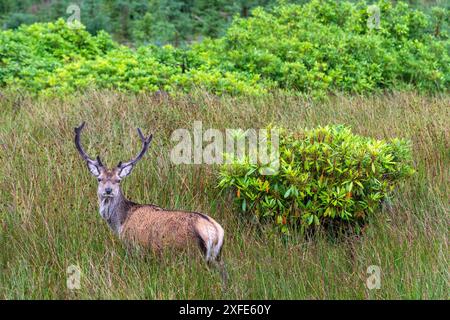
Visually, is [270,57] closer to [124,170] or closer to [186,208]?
[186,208]

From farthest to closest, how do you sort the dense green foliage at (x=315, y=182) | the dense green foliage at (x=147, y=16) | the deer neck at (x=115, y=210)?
the dense green foliage at (x=147, y=16) → the dense green foliage at (x=315, y=182) → the deer neck at (x=115, y=210)

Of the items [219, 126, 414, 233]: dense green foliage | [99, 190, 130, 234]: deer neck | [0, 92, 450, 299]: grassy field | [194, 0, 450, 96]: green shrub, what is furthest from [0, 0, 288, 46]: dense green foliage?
[99, 190, 130, 234]: deer neck

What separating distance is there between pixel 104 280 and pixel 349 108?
16.0ft

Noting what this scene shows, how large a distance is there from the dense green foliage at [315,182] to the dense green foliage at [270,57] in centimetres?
384

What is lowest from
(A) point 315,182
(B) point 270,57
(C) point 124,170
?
(A) point 315,182

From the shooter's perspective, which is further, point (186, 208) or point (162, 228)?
point (186, 208)

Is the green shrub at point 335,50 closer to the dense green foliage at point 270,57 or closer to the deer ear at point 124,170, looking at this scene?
the dense green foliage at point 270,57

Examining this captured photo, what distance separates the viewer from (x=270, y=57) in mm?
11484

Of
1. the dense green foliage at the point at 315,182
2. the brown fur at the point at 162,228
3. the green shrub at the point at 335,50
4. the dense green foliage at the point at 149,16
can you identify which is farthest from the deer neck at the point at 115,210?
the dense green foliage at the point at 149,16

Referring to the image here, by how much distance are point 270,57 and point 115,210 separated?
6367 millimetres

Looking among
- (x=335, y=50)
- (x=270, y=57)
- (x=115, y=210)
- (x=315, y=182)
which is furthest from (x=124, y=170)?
(x=335, y=50)

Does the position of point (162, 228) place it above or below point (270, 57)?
below

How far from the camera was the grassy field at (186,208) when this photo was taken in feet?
17.1

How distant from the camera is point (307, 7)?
1284 centimetres
